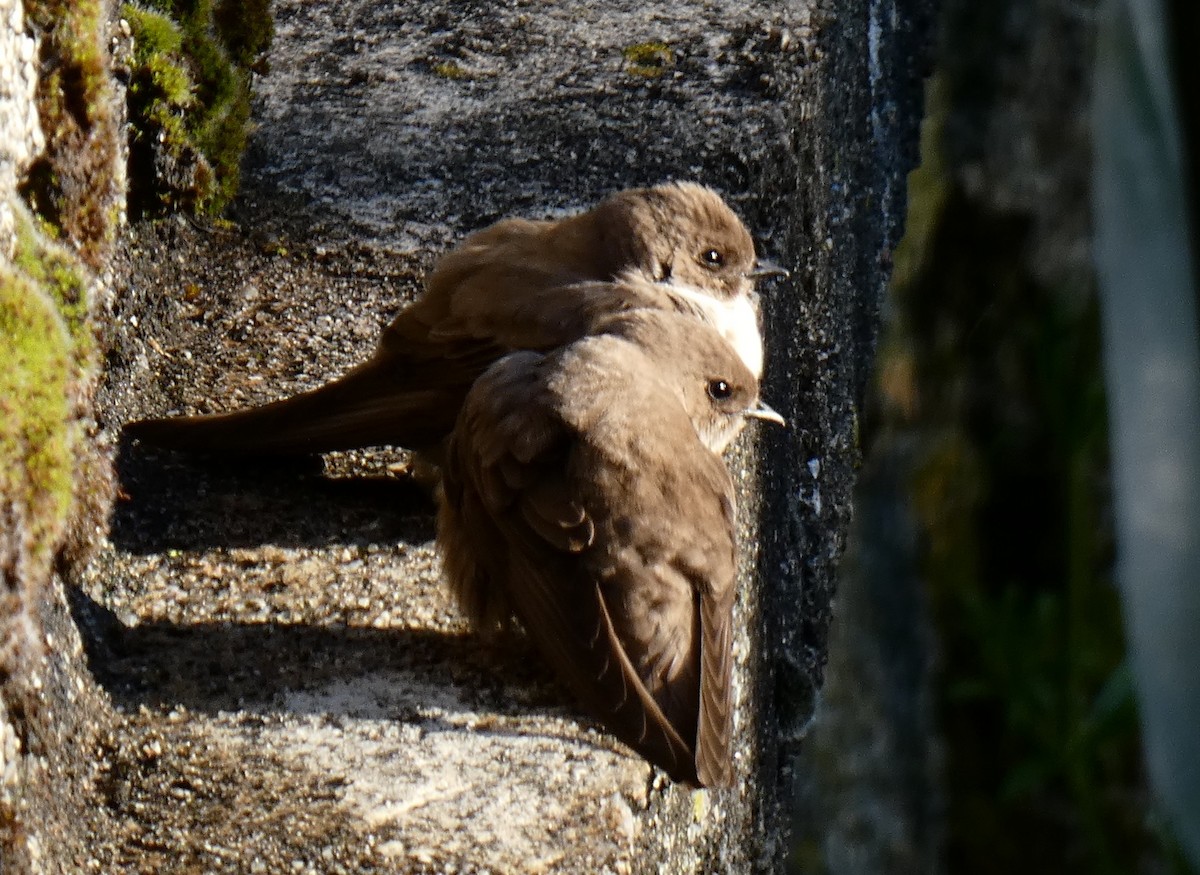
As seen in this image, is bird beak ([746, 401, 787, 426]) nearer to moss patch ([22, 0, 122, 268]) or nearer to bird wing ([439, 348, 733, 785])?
bird wing ([439, 348, 733, 785])

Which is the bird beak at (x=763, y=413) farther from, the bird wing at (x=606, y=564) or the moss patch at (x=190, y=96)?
the moss patch at (x=190, y=96)

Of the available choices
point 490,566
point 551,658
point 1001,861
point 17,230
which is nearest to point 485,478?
point 490,566

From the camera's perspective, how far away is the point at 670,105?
3.97 m

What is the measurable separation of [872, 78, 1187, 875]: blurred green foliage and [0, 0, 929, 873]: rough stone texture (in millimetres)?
951

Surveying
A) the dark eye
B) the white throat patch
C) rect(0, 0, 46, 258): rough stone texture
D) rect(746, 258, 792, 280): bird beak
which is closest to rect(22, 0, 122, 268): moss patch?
rect(0, 0, 46, 258): rough stone texture

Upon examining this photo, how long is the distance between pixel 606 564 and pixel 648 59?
1.96 meters

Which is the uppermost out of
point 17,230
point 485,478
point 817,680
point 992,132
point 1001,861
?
point 17,230

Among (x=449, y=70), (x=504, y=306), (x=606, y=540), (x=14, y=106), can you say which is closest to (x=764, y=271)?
(x=504, y=306)

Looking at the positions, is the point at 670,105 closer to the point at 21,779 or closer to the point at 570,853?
the point at 570,853

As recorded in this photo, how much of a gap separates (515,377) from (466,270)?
0.43 meters

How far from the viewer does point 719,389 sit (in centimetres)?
309

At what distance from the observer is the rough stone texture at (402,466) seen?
86.7 inches

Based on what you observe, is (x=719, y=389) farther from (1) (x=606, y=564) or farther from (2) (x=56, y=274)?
(2) (x=56, y=274)

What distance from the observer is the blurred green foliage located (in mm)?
5363
